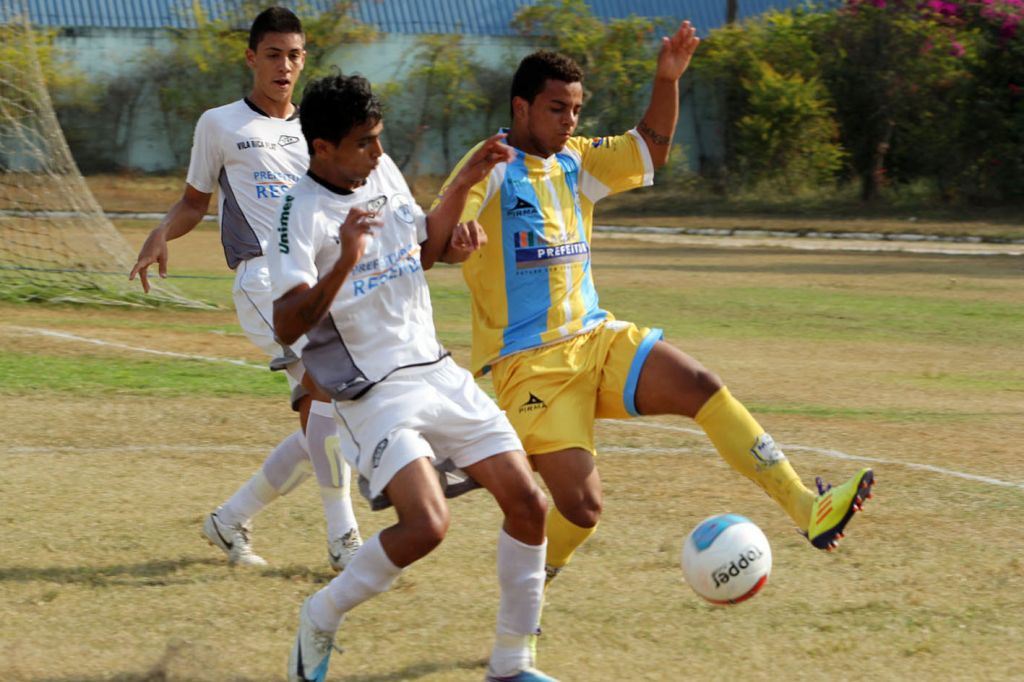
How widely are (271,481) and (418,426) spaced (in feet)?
5.67

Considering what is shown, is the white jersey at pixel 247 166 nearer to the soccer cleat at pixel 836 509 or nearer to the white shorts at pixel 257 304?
the white shorts at pixel 257 304

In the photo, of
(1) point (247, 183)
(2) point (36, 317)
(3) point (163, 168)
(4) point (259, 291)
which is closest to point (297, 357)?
(4) point (259, 291)

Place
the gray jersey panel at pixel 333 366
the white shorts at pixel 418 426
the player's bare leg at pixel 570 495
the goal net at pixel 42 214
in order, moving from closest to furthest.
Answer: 1. the white shorts at pixel 418 426
2. the gray jersey panel at pixel 333 366
3. the player's bare leg at pixel 570 495
4. the goal net at pixel 42 214

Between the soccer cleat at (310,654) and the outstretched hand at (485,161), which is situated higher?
the outstretched hand at (485,161)

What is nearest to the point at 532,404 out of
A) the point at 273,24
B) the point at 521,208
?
the point at 521,208

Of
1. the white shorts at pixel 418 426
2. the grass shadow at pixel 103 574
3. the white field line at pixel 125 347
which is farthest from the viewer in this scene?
the white field line at pixel 125 347

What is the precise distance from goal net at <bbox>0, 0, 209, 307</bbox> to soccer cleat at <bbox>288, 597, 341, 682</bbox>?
10356 mm

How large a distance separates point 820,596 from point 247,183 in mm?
2862

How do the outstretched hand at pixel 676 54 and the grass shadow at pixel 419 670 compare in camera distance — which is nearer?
the grass shadow at pixel 419 670

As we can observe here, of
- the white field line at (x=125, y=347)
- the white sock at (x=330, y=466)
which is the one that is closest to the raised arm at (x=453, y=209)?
the white sock at (x=330, y=466)

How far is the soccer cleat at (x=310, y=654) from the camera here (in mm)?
4258

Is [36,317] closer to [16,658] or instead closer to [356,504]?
[356,504]

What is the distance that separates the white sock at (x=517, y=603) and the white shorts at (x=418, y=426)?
31 centimetres

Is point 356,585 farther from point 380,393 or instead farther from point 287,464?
point 287,464
